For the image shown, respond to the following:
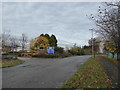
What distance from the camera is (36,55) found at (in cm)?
3459

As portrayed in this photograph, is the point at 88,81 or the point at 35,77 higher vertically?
the point at 88,81

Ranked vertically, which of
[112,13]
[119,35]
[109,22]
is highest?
[112,13]

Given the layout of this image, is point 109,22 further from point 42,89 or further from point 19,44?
point 19,44

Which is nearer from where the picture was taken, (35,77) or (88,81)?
(88,81)

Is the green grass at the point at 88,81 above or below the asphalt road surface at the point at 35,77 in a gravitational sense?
above

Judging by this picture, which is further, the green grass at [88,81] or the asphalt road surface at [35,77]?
the asphalt road surface at [35,77]

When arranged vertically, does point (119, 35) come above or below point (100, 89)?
above

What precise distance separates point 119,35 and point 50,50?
28.9 meters

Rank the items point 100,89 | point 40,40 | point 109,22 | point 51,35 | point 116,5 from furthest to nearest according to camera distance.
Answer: point 51,35 < point 40,40 < point 109,22 < point 116,5 < point 100,89

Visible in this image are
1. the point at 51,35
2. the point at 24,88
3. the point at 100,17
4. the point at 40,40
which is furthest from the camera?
the point at 51,35

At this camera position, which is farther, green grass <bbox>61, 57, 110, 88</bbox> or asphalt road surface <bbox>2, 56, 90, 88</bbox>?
asphalt road surface <bbox>2, 56, 90, 88</bbox>

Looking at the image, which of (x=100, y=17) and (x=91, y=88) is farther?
(x=100, y=17)

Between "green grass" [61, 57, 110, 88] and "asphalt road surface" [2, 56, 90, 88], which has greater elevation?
"green grass" [61, 57, 110, 88]

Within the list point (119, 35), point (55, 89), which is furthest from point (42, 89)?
point (119, 35)
